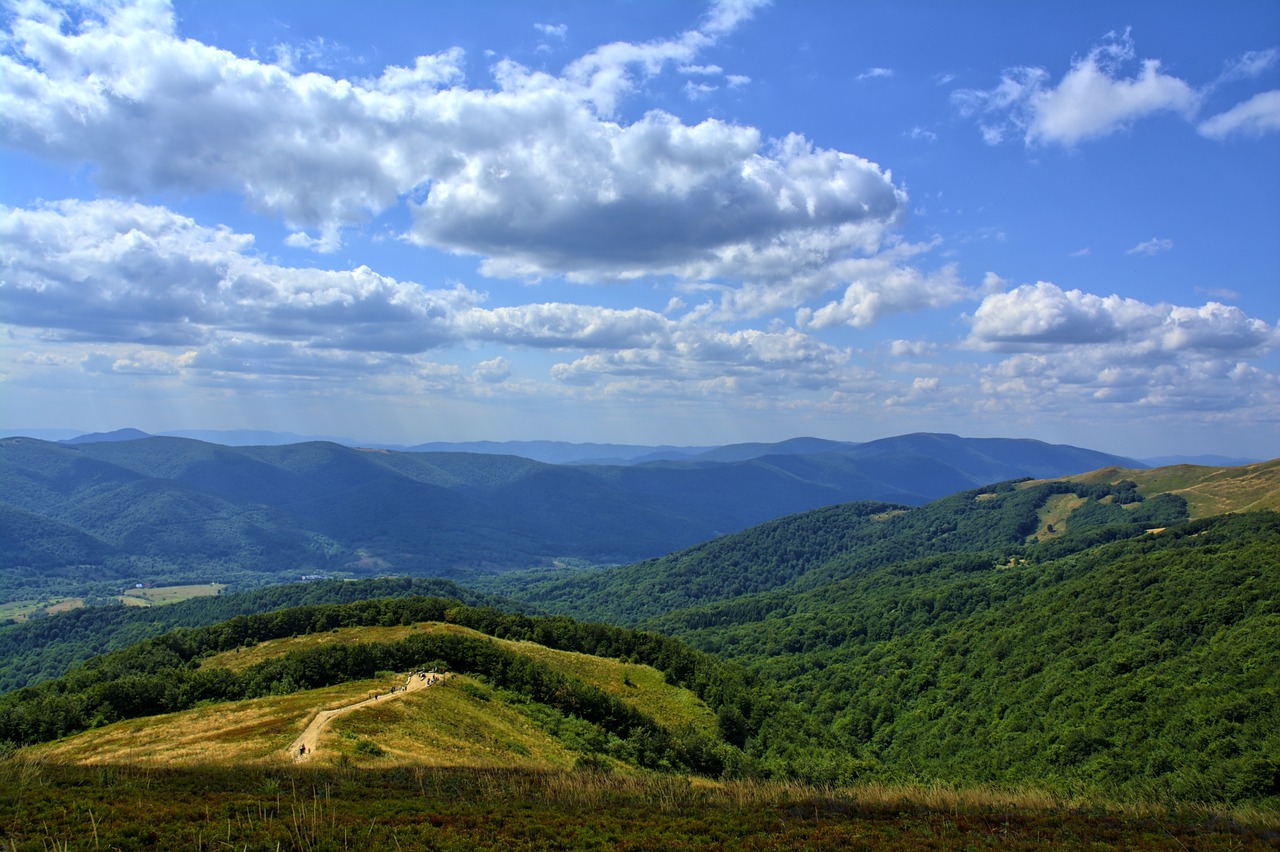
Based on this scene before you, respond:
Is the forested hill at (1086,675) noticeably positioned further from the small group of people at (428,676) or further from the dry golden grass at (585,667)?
the small group of people at (428,676)

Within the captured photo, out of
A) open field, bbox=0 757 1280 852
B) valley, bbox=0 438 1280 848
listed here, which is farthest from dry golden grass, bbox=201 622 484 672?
open field, bbox=0 757 1280 852

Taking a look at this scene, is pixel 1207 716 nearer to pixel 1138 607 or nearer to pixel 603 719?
pixel 1138 607

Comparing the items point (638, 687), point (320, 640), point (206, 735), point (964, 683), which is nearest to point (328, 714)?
point (206, 735)

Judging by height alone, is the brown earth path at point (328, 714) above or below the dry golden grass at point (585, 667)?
above

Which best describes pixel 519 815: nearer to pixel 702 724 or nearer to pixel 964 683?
pixel 702 724

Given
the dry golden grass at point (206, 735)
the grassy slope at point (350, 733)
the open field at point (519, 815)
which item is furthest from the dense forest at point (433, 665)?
the open field at point (519, 815)

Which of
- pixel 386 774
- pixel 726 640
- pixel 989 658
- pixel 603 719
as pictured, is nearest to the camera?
pixel 386 774

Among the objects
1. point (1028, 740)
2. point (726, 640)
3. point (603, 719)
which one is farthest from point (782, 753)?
point (726, 640)
